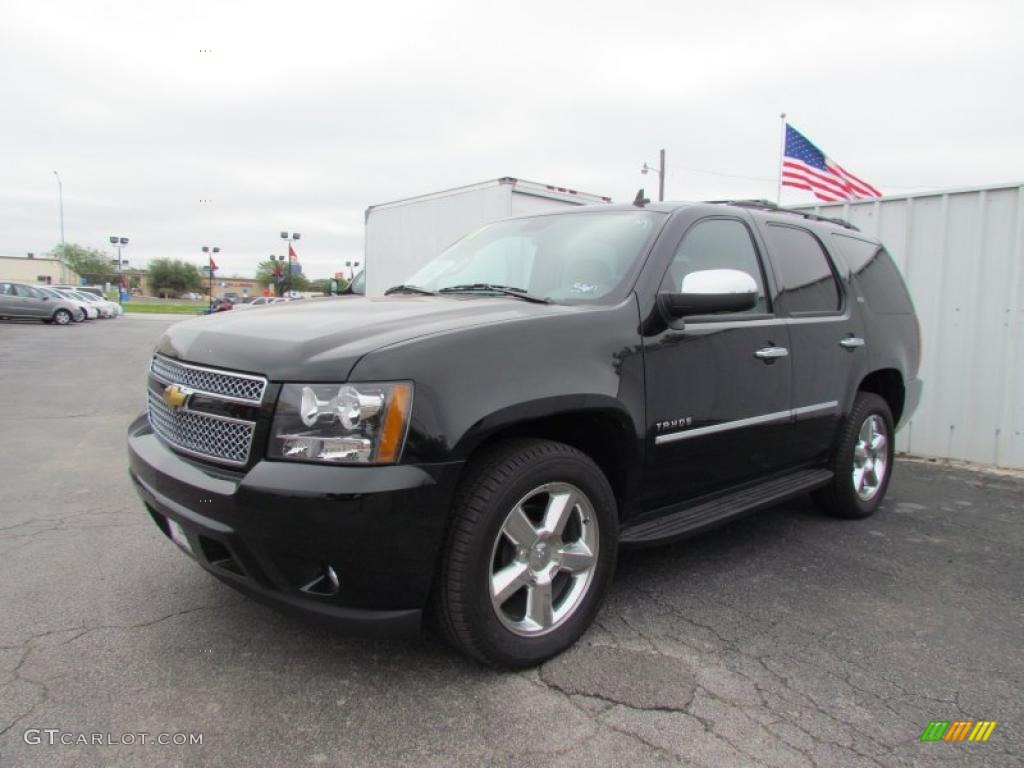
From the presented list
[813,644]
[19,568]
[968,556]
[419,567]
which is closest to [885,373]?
[968,556]

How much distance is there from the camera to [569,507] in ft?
8.65

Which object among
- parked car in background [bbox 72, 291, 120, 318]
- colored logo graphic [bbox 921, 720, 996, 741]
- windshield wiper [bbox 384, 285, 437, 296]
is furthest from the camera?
parked car in background [bbox 72, 291, 120, 318]

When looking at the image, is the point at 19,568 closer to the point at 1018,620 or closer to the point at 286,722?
the point at 286,722

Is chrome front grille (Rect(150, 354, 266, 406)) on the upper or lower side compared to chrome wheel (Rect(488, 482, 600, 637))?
upper

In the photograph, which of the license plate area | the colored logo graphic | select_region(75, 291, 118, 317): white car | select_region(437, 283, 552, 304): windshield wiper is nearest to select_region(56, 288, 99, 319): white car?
select_region(75, 291, 118, 317): white car

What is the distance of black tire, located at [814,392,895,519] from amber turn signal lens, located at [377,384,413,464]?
120 inches

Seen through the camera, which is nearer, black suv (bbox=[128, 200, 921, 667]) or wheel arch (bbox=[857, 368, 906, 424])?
black suv (bbox=[128, 200, 921, 667])

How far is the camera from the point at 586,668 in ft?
8.59

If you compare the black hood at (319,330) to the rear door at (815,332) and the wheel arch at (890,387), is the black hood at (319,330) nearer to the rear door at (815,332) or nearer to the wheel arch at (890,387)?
the rear door at (815,332)

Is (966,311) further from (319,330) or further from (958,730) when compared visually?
(319,330)

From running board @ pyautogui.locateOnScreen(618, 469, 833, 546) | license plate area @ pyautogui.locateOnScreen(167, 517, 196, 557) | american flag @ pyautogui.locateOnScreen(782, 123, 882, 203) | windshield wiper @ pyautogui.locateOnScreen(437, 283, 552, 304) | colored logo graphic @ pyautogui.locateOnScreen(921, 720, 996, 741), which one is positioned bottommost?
colored logo graphic @ pyautogui.locateOnScreen(921, 720, 996, 741)

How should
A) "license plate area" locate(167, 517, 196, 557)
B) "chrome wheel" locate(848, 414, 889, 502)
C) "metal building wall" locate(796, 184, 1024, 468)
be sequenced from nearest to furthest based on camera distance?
"license plate area" locate(167, 517, 196, 557) → "chrome wheel" locate(848, 414, 889, 502) → "metal building wall" locate(796, 184, 1024, 468)

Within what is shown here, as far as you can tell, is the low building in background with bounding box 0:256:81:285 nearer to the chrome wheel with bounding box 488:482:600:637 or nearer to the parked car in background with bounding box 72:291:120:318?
the parked car in background with bounding box 72:291:120:318

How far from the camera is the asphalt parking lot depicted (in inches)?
86.0
